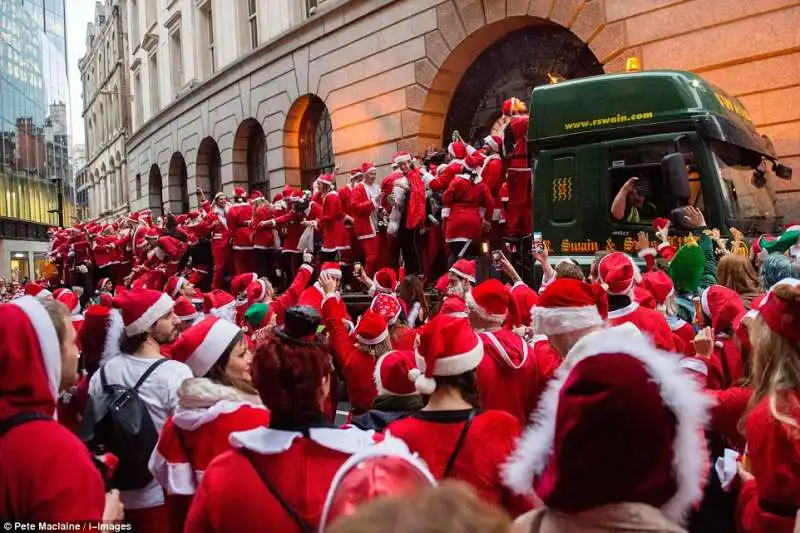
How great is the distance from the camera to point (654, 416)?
150cm

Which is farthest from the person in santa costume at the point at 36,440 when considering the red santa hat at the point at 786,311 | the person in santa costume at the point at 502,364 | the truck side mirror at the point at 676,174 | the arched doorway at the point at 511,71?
the arched doorway at the point at 511,71

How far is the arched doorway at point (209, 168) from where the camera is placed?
27797 millimetres

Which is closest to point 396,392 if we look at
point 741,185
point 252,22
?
point 741,185

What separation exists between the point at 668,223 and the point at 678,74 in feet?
5.50

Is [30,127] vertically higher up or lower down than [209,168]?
higher up

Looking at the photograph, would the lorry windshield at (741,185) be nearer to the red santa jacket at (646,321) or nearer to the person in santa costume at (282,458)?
the red santa jacket at (646,321)

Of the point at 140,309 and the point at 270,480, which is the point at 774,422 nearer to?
the point at 270,480

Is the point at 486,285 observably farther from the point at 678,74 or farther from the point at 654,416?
the point at 678,74

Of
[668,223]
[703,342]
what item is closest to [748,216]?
[668,223]

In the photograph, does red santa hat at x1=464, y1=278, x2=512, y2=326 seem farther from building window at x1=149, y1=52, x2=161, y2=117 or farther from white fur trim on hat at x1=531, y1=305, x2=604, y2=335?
building window at x1=149, y1=52, x2=161, y2=117

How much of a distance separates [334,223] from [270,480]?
10104 mm

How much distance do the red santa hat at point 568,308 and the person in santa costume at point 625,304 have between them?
522 millimetres

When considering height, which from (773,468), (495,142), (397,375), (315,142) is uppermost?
(315,142)

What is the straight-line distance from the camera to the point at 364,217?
11.8 meters
